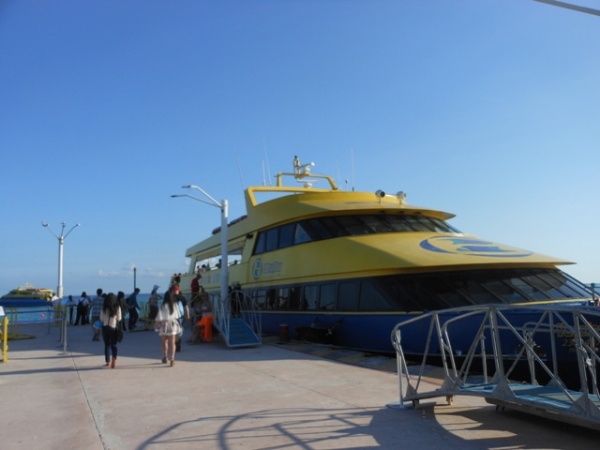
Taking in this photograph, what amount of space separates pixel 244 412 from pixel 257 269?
35.0ft

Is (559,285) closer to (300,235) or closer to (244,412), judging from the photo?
(300,235)

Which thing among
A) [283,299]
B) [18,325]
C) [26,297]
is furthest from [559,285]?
[26,297]

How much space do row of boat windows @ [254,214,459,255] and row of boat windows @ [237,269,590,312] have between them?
5.45ft

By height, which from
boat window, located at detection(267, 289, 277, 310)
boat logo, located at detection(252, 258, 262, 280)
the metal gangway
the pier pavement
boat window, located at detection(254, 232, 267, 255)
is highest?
boat window, located at detection(254, 232, 267, 255)

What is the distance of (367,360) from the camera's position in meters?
10.8

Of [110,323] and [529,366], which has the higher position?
[110,323]

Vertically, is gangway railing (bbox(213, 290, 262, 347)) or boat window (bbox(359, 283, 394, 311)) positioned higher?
boat window (bbox(359, 283, 394, 311))

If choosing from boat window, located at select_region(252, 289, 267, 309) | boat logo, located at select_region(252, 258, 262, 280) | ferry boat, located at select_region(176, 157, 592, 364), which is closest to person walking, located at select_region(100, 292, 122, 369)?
ferry boat, located at select_region(176, 157, 592, 364)

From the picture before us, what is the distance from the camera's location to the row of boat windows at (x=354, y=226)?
13711 millimetres

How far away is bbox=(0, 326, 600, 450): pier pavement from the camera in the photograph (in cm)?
525

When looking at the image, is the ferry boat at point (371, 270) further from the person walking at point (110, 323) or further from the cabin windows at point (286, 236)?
the person walking at point (110, 323)

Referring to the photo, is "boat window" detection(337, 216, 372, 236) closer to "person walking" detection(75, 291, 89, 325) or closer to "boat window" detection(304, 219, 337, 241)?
"boat window" detection(304, 219, 337, 241)

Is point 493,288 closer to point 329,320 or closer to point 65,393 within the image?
point 329,320

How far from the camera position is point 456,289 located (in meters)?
11.0
